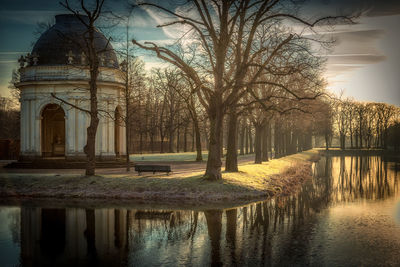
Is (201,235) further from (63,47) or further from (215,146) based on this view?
(63,47)

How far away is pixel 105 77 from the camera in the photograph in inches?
1320

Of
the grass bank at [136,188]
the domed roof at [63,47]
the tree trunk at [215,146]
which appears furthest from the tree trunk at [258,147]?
the domed roof at [63,47]

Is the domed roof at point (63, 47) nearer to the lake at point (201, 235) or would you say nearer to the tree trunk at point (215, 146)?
the tree trunk at point (215, 146)

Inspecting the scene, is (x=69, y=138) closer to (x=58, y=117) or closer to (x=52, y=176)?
(x=58, y=117)

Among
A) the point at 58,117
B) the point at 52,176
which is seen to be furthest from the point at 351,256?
the point at 58,117

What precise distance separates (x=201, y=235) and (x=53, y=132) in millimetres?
30710

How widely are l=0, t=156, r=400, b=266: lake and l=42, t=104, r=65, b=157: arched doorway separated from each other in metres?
21.2

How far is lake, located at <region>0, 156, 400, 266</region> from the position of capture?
910 cm

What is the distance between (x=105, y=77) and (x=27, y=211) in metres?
19.8

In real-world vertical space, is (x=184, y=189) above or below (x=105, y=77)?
below

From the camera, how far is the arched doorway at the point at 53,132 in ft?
122

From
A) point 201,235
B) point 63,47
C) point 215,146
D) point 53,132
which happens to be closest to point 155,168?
point 215,146

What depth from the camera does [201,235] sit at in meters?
11.4

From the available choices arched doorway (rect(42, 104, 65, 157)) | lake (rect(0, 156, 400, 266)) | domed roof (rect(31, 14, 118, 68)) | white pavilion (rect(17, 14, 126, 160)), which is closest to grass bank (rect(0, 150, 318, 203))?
lake (rect(0, 156, 400, 266))
